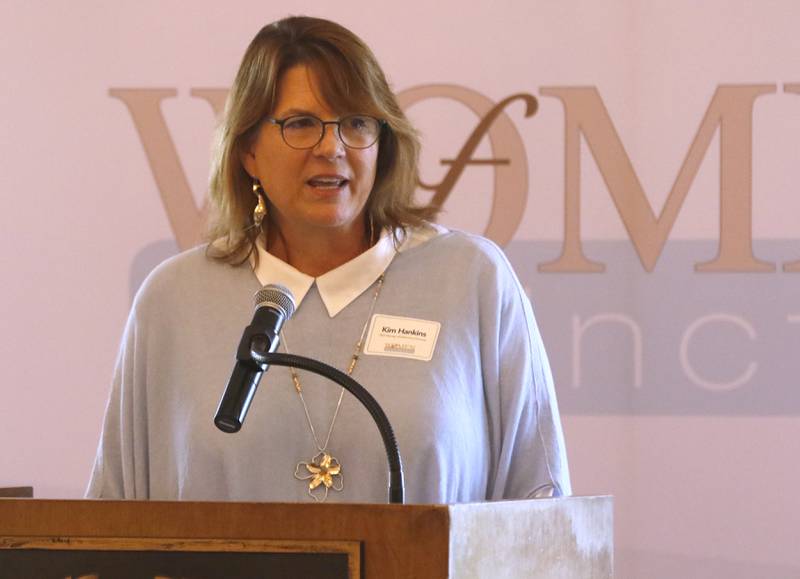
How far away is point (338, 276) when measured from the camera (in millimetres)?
2160

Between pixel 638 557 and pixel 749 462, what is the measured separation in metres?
0.34

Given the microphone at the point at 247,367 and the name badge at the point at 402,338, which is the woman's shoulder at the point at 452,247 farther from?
Result: the microphone at the point at 247,367

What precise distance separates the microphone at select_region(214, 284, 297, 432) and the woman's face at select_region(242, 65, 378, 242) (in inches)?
20.1

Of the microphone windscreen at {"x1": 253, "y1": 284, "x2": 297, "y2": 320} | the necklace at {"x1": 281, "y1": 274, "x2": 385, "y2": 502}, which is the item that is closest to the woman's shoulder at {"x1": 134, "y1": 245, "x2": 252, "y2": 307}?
the necklace at {"x1": 281, "y1": 274, "x2": 385, "y2": 502}

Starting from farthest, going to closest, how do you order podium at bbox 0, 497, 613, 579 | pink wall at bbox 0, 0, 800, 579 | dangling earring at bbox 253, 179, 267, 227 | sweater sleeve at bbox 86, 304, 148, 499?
pink wall at bbox 0, 0, 800, 579, dangling earring at bbox 253, 179, 267, 227, sweater sleeve at bbox 86, 304, 148, 499, podium at bbox 0, 497, 613, 579

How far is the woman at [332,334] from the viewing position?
2.03 m

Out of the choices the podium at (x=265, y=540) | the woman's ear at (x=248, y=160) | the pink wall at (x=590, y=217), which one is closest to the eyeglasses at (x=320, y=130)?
the woman's ear at (x=248, y=160)

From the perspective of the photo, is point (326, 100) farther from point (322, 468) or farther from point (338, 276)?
point (322, 468)

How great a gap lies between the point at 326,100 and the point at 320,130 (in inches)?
1.9

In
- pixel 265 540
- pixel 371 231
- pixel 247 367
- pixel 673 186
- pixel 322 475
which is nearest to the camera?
pixel 265 540

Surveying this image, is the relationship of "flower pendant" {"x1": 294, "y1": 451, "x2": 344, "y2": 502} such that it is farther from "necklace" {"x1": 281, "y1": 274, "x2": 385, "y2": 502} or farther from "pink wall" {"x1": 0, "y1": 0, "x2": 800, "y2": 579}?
"pink wall" {"x1": 0, "y1": 0, "x2": 800, "y2": 579}

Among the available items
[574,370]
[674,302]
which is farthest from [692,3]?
[574,370]

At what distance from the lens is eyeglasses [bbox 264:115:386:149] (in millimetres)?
2078

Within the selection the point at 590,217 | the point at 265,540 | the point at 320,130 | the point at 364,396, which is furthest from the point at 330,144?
the point at 590,217
